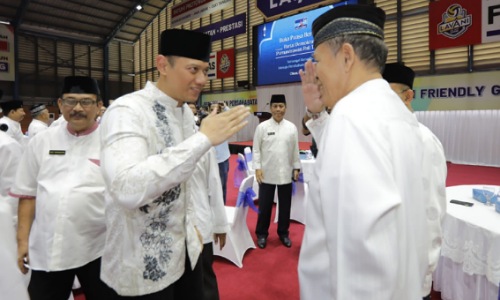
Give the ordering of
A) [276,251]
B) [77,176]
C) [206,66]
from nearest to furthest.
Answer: [206,66]
[77,176]
[276,251]

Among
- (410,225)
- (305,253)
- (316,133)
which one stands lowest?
(305,253)

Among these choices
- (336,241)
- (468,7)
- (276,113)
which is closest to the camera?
(336,241)

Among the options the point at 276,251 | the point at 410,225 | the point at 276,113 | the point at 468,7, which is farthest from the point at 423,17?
the point at 410,225

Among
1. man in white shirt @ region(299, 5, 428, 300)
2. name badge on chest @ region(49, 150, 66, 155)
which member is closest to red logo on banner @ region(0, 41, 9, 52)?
name badge on chest @ region(49, 150, 66, 155)

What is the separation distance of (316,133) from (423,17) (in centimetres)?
996

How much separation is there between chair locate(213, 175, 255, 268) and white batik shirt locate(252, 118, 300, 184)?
569mm

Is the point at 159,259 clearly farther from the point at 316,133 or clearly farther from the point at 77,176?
the point at 316,133

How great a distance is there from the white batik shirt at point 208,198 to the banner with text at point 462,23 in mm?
9054


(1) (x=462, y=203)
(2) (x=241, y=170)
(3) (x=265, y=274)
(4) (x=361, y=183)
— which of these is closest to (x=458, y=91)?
(2) (x=241, y=170)

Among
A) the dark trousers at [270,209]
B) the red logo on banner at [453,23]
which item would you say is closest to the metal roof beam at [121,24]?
the red logo on banner at [453,23]

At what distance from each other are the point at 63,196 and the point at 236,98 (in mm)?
13377

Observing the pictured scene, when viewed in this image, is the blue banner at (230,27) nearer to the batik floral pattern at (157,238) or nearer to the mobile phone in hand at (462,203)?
the mobile phone in hand at (462,203)

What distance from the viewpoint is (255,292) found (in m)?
2.85

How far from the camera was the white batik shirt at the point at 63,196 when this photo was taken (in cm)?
166
